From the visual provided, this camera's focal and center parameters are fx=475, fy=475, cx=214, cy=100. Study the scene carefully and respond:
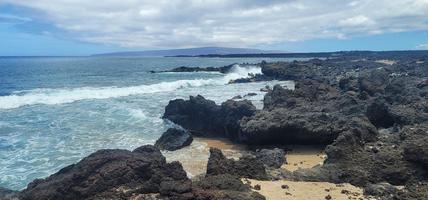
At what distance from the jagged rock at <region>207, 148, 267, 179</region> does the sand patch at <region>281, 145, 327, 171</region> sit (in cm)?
266

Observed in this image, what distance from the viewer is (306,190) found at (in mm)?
11227

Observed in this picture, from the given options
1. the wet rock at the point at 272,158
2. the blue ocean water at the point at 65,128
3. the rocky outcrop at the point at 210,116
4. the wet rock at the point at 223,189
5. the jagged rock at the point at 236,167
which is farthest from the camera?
the rocky outcrop at the point at 210,116

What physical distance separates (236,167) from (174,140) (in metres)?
7.18

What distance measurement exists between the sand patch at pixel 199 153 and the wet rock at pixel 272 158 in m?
1.89

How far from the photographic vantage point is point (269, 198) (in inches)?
410

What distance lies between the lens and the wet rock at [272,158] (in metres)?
14.6

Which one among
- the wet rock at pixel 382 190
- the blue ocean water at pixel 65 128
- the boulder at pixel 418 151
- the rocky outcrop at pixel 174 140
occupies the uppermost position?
the boulder at pixel 418 151

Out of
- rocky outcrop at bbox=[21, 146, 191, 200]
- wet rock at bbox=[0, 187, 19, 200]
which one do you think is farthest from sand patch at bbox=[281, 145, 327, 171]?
wet rock at bbox=[0, 187, 19, 200]

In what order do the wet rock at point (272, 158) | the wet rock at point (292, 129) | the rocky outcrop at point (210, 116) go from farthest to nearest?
1. the rocky outcrop at point (210, 116)
2. the wet rock at point (292, 129)
3. the wet rock at point (272, 158)

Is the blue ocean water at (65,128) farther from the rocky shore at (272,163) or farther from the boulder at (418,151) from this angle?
the boulder at (418,151)

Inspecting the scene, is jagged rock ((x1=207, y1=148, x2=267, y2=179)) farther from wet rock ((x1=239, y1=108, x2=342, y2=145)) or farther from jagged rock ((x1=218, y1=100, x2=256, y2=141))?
jagged rock ((x1=218, y1=100, x2=256, y2=141))

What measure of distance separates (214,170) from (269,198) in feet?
6.02

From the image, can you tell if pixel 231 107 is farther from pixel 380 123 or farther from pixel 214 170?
pixel 214 170

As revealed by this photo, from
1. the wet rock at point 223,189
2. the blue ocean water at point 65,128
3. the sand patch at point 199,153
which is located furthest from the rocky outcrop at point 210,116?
the wet rock at point 223,189
